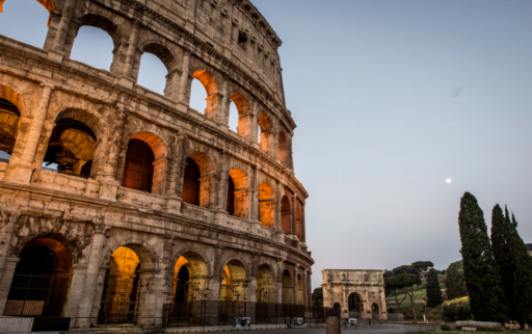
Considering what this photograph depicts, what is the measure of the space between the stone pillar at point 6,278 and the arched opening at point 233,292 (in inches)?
327

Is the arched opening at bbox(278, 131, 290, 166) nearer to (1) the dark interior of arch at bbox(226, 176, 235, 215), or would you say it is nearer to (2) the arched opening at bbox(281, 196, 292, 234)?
(2) the arched opening at bbox(281, 196, 292, 234)

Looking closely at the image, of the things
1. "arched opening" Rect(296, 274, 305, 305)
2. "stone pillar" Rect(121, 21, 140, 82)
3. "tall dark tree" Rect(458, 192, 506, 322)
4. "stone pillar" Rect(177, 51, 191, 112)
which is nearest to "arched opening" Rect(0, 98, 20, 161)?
"stone pillar" Rect(121, 21, 140, 82)

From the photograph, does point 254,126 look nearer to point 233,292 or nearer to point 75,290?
point 233,292

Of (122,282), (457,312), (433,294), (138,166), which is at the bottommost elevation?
(457,312)

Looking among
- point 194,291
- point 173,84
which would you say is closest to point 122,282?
point 194,291

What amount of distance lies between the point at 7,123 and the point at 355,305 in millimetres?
43132

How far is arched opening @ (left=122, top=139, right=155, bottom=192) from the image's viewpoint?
15678mm

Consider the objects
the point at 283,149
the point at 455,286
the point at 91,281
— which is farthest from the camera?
the point at 455,286

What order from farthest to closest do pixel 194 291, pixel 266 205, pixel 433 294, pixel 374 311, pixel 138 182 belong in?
pixel 433 294 < pixel 374 311 < pixel 266 205 < pixel 138 182 < pixel 194 291

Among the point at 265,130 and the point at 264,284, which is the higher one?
the point at 265,130

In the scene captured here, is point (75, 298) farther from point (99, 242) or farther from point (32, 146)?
point (32, 146)

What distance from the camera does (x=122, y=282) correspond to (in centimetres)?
1438

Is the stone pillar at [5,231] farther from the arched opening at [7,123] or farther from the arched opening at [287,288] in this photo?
the arched opening at [287,288]

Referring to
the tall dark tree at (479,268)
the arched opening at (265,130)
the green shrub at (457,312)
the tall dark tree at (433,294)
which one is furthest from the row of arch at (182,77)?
the tall dark tree at (433,294)
